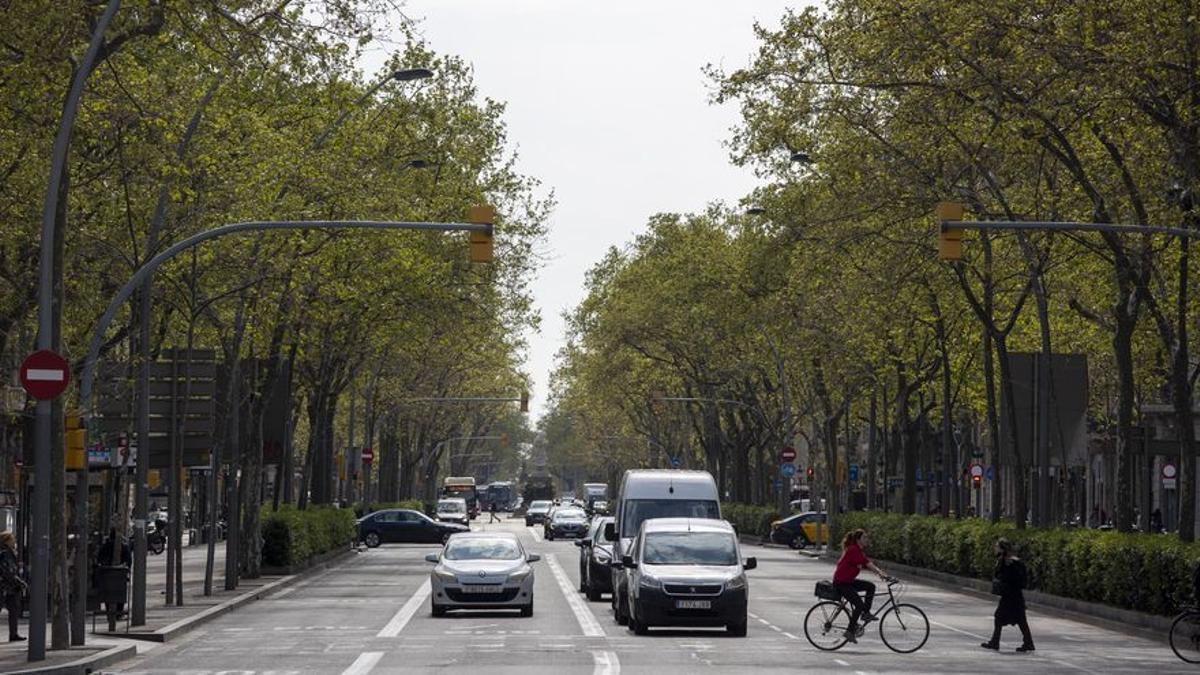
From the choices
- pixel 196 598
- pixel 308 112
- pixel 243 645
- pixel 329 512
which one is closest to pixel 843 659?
pixel 243 645

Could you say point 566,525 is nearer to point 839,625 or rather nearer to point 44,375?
point 839,625

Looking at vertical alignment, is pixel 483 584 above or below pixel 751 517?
below

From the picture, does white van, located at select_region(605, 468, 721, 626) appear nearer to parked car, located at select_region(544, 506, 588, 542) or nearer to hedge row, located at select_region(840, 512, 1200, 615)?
hedge row, located at select_region(840, 512, 1200, 615)

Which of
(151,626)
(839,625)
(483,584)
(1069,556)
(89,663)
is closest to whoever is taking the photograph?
(89,663)

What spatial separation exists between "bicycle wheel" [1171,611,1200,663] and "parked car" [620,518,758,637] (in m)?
5.97

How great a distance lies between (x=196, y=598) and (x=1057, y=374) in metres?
18.4

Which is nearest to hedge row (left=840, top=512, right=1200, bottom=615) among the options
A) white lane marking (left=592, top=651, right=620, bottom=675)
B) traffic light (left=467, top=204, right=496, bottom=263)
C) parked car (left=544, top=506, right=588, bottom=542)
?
white lane marking (left=592, top=651, right=620, bottom=675)

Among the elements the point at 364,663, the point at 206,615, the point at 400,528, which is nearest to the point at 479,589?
the point at 206,615

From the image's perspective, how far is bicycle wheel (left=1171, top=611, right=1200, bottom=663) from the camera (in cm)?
2881

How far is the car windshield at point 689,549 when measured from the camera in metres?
32.8

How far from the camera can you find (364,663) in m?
26.2

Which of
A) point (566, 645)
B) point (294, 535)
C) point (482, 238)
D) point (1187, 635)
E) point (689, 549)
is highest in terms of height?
point (482, 238)

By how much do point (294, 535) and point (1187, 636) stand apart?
30.2 m

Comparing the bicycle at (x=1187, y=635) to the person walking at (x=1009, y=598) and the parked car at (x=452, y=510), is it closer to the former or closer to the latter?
the person walking at (x=1009, y=598)
